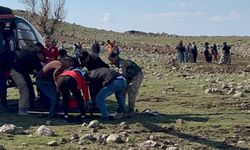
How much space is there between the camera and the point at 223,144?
1288 centimetres

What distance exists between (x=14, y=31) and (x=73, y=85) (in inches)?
206

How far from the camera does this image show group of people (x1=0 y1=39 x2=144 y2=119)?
50.3 feet

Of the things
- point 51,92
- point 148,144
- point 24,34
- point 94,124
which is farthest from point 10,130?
point 24,34

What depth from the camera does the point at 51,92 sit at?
53.6 feet

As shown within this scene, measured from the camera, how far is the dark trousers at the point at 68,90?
49.3 ft

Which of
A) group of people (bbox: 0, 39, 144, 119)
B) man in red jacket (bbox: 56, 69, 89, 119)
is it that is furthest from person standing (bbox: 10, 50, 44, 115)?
man in red jacket (bbox: 56, 69, 89, 119)

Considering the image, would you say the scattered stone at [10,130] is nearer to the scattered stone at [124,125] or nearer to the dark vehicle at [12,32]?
the scattered stone at [124,125]

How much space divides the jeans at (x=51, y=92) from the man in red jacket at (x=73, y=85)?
68 cm

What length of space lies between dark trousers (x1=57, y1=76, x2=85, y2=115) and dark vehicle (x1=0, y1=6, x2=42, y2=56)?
3.42 metres

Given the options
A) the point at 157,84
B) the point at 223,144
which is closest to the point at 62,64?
the point at 223,144

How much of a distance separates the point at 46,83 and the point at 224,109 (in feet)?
16.8

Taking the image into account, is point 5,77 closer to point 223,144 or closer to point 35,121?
point 35,121

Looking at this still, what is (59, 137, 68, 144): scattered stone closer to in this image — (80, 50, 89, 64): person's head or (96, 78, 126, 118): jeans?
(96, 78, 126, 118): jeans

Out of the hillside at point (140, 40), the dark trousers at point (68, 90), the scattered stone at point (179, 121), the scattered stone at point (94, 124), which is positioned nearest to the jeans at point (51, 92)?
the dark trousers at point (68, 90)
